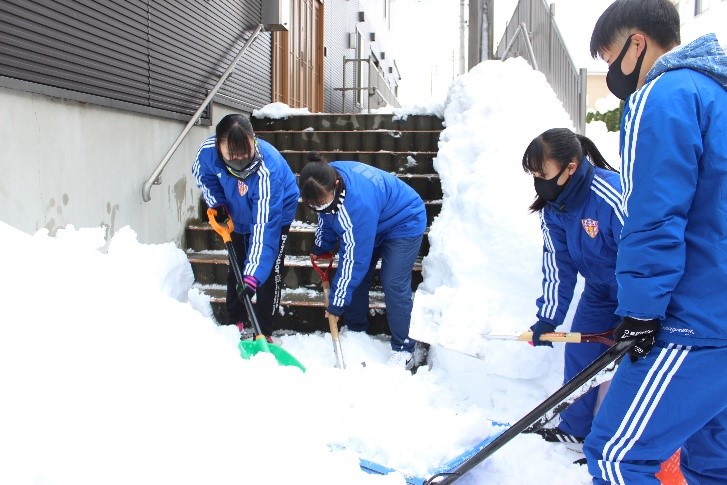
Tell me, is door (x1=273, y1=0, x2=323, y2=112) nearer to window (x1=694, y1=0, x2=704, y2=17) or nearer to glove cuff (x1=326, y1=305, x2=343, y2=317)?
glove cuff (x1=326, y1=305, x2=343, y2=317)

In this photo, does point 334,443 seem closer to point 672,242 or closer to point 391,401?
point 391,401

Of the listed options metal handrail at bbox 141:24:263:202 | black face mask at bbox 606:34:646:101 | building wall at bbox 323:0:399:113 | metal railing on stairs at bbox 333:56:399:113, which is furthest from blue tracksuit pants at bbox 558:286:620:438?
metal railing on stairs at bbox 333:56:399:113

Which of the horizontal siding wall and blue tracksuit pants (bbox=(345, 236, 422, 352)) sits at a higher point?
the horizontal siding wall

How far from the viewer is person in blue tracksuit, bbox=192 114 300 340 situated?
2963mm

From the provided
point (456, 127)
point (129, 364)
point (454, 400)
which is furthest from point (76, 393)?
point (456, 127)

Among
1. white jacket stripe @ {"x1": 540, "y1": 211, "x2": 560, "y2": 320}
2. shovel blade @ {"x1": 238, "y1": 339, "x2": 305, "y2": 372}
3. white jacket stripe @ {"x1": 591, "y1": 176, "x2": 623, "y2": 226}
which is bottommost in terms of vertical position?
shovel blade @ {"x1": 238, "y1": 339, "x2": 305, "y2": 372}

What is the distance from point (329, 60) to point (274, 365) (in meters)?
10.2

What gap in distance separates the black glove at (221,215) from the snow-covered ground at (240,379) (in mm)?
366

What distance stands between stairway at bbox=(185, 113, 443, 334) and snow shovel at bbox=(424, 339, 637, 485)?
2.10m

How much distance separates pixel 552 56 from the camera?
557cm

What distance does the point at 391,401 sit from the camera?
9.45ft

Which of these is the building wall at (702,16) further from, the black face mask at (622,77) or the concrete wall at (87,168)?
the black face mask at (622,77)

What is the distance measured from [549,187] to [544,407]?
2.93 ft

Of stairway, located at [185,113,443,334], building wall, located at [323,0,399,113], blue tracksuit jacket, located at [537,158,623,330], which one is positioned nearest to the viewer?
blue tracksuit jacket, located at [537,158,623,330]
